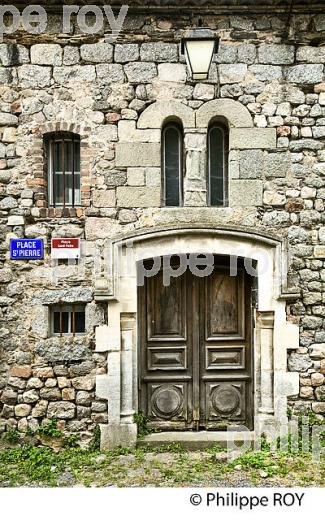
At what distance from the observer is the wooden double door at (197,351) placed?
5.79 meters

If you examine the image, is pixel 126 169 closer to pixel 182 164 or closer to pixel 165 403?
pixel 182 164

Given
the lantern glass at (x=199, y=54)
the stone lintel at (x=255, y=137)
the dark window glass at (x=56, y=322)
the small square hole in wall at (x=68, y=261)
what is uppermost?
the lantern glass at (x=199, y=54)

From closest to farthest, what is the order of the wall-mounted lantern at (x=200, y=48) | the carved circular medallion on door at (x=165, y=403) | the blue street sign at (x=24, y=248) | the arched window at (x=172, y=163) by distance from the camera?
the wall-mounted lantern at (x=200, y=48)
the blue street sign at (x=24, y=248)
the arched window at (x=172, y=163)
the carved circular medallion on door at (x=165, y=403)

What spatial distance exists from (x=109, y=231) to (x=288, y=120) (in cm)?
242

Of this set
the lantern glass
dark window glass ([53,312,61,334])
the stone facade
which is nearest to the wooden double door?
the stone facade

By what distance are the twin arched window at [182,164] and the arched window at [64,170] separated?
1.04 metres

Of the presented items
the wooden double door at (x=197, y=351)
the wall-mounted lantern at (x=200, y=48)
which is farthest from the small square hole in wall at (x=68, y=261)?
the wall-mounted lantern at (x=200, y=48)

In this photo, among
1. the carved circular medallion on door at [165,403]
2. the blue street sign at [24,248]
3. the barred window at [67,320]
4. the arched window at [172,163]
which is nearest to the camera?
the blue street sign at [24,248]

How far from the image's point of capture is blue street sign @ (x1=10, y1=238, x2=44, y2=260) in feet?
17.8

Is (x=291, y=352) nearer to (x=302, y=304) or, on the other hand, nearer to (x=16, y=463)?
(x=302, y=304)

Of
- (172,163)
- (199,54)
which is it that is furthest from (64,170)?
(199,54)

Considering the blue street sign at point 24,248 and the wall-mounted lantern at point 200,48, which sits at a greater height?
the wall-mounted lantern at point 200,48

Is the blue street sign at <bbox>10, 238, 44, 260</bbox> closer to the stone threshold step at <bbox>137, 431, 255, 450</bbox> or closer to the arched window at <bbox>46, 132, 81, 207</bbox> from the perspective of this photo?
the arched window at <bbox>46, 132, 81, 207</bbox>

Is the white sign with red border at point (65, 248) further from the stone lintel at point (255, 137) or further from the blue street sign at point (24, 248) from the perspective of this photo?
the stone lintel at point (255, 137)
